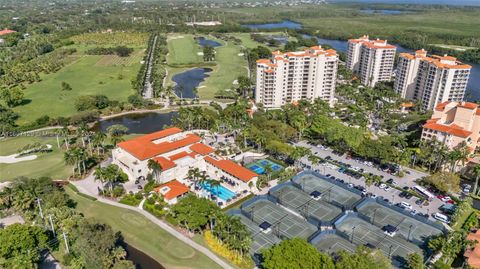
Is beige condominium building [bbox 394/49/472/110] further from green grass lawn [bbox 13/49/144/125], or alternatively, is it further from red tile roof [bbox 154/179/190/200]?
green grass lawn [bbox 13/49/144/125]

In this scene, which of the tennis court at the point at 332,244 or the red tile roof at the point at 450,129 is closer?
the tennis court at the point at 332,244

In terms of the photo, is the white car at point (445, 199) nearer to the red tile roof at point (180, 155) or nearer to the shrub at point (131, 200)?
the red tile roof at point (180, 155)

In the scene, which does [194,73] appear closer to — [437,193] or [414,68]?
[414,68]

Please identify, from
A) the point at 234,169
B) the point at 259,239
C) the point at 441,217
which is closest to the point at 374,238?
the point at 441,217

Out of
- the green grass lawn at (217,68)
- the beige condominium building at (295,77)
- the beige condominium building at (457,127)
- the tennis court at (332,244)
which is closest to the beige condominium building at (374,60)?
the beige condominium building at (295,77)

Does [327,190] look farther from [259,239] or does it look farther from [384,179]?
[259,239]

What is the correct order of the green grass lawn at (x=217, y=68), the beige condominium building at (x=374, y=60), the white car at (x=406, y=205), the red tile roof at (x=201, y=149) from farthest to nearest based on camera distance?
the green grass lawn at (x=217, y=68) < the beige condominium building at (x=374, y=60) < the red tile roof at (x=201, y=149) < the white car at (x=406, y=205)
